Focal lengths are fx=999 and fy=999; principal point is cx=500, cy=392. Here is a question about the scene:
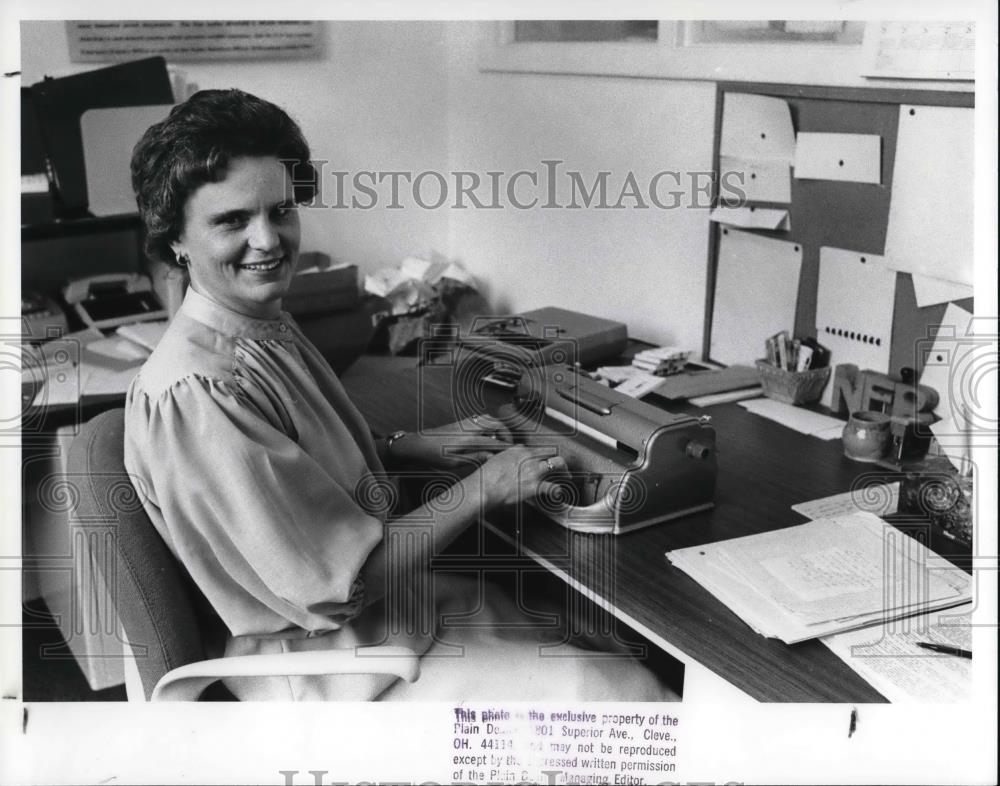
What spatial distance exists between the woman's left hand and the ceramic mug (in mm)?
582

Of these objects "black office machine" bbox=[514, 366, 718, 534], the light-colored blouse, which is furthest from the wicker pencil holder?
the light-colored blouse

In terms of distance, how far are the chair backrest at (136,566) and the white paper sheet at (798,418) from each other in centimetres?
109

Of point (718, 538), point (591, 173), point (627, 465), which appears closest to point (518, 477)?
point (627, 465)

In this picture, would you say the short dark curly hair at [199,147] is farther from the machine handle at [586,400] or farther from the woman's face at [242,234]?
the machine handle at [586,400]

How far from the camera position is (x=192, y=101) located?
4.44 feet

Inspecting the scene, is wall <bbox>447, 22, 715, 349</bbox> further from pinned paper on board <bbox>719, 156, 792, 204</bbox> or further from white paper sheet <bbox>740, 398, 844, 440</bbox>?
white paper sheet <bbox>740, 398, 844, 440</bbox>

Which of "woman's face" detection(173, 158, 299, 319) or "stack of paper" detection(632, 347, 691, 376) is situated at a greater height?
"woman's face" detection(173, 158, 299, 319)

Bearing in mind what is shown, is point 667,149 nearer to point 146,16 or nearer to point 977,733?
point 146,16

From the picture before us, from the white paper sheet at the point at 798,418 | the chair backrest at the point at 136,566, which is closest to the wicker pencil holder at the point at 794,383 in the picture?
the white paper sheet at the point at 798,418

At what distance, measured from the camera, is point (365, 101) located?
214 cm

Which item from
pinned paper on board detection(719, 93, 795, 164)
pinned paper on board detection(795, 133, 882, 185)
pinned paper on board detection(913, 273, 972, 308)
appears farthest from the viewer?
pinned paper on board detection(719, 93, 795, 164)

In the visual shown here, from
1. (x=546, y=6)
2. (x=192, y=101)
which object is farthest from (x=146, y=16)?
(x=546, y=6)

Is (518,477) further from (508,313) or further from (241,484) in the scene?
(508,313)

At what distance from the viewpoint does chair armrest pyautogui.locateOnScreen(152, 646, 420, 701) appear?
4.25ft
